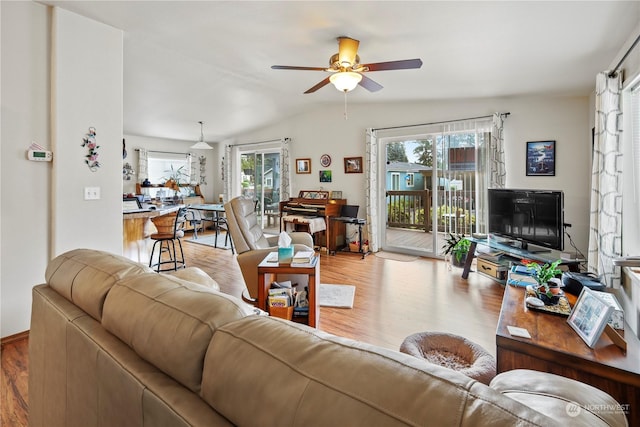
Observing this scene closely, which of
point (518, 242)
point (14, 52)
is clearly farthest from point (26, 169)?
point (518, 242)

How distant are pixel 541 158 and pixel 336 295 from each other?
339cm

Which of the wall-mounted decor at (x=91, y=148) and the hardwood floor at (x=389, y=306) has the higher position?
the wall-mounted decor at (x=91, y=148)

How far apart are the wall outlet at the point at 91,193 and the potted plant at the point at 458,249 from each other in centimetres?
→ 445

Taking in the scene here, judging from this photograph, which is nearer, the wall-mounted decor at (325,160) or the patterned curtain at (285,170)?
the wall-mounted decor at (325,160)

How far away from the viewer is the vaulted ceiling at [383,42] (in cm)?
235

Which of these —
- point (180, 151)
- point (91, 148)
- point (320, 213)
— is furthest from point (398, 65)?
point (180, 151)

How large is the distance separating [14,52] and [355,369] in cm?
343

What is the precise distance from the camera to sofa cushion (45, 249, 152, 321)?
3.41ft

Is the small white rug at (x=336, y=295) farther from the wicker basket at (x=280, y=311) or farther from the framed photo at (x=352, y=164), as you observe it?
the framed photo at (x=352, y=164)

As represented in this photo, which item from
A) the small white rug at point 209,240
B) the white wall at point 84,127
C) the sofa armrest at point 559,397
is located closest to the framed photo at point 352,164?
the small white rug at point 209,240

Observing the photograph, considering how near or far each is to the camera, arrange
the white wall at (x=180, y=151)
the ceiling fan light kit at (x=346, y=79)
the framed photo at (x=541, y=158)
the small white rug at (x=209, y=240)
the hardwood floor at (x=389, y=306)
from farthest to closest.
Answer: the white wall at (x=180, y=151)
the small white rug at (x=209, y=240)
the framed photo at (x=541, y=158)
the ceiling fan light kit at (x=346, y=79)
the hardwood floor at (x=389, y=306)

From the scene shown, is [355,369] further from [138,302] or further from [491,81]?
[491,81]

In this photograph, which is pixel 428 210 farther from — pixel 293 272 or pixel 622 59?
pixel 293 272

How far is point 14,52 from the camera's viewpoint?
2359 millimetres
